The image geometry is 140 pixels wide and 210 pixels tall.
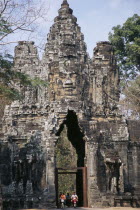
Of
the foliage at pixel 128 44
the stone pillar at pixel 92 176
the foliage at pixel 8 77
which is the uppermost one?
the foliage at pixel 128 44

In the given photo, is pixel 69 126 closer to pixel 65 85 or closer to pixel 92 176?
pixel 65 85

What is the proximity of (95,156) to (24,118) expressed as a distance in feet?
12.1

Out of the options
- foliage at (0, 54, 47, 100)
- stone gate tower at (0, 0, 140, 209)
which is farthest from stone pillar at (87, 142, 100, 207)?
foliage at (0, 54, 47, 100)

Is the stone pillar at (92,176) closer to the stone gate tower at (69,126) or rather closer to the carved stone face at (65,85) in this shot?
the stone gate tower at (69,126)

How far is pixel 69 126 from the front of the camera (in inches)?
781

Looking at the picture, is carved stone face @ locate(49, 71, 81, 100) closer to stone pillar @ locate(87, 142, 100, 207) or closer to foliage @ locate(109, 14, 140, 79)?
stone pillar @ locate(87, 142, 100, 207)

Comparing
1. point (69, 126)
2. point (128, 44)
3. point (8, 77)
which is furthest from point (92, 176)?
point (128, 44)

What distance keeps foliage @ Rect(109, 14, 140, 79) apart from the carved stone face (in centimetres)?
1394

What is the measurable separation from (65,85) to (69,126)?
2.71 metres

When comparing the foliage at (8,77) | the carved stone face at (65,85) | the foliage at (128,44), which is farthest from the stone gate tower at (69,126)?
the foliage at (128,44)

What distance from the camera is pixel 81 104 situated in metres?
17.6

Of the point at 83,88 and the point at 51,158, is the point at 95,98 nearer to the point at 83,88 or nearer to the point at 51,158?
the point at 83,88

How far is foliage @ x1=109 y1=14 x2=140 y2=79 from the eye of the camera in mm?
31391

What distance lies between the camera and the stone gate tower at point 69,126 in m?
16.7
